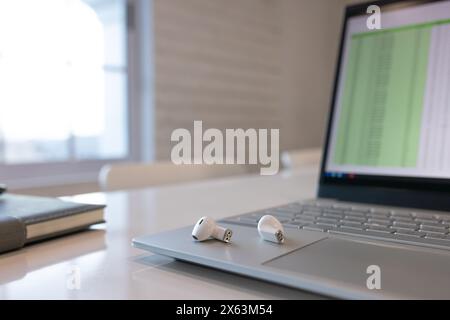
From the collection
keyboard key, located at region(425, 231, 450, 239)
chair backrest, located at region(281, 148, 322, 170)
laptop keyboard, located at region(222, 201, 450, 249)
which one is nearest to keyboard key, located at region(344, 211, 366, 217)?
laptop keyboard, located at region(222, 201, 450, 249)

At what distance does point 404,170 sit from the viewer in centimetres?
62

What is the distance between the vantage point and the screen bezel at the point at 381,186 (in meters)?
0.58

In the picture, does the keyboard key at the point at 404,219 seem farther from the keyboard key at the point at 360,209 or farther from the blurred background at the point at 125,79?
the blurred background at the point at 125,79

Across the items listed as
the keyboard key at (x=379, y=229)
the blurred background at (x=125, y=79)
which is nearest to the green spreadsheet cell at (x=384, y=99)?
A: the keyboard key at (x=379, y=229)

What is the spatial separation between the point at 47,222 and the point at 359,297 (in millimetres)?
368

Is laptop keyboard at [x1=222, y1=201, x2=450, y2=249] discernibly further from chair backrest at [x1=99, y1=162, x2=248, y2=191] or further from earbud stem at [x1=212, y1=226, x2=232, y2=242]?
chair backrest at [x1=99, y1=162, x2=248, y2=191]

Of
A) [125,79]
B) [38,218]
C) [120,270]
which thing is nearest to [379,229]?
[120,270]

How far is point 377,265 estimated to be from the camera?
1.11 ft

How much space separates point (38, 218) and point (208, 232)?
0.21 metres

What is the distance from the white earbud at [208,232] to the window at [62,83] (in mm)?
1601

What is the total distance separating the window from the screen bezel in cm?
149

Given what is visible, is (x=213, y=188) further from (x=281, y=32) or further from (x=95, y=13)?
(x=281, y=32)

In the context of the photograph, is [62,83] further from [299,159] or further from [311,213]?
[311,213]
